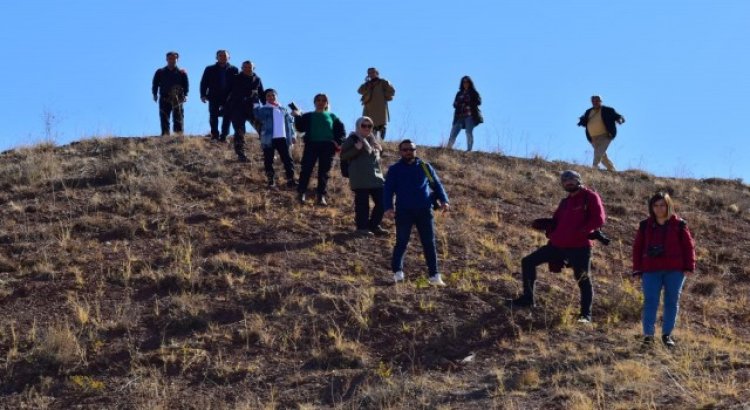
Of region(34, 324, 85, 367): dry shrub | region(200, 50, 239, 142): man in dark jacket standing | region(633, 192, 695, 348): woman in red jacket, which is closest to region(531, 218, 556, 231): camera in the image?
region(633, 192, 695, 348): woman in red jacket

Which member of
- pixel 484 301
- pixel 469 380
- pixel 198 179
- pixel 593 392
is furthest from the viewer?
pixel 198 179

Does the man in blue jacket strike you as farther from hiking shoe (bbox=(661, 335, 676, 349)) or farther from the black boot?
hiking shoe (bbox=(661, 335, 676, 349))

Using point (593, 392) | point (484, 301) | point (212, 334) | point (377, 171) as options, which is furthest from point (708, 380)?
point (377, 171)

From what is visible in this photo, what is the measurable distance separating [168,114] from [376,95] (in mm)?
3727

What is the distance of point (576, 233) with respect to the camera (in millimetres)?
9383

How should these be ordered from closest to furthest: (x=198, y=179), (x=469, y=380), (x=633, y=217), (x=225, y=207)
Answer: (x=469, y=380), (x=225, y=207), (x=198, y=179), (x=633, y=217)

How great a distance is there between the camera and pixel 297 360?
339 inches

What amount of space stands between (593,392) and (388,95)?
965 cm

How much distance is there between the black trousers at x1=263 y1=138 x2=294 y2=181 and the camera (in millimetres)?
13617

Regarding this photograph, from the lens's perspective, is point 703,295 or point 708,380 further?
point 703,295

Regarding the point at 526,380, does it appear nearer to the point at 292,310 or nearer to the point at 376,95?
the point at 292,310

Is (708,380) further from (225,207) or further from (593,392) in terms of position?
(225,207)

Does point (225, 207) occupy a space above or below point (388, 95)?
below

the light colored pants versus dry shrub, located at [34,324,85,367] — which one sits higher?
the light colored pants
